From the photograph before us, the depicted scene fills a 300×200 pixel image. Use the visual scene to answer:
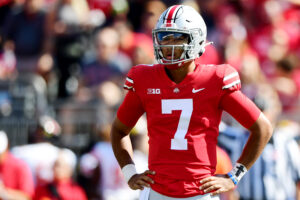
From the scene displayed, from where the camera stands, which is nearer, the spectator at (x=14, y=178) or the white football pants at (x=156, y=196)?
the white football pants at (x=156, y=196)

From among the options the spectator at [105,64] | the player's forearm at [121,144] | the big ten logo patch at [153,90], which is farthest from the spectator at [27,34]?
the big ten logo patch at [153,90]

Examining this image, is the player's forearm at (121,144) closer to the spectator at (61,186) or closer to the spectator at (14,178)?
the spectator at (61,186)

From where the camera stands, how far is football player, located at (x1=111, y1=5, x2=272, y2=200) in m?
4.34

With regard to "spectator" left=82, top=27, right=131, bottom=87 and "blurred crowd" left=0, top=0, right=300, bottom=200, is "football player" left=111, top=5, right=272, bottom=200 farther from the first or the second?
"spectator" left=82, top=27, right=131, bottom=87

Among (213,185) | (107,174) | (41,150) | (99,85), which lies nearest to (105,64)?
(99,85)

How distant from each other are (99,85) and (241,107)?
5342 mm

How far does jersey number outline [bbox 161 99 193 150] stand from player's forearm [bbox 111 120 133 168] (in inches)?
18.1

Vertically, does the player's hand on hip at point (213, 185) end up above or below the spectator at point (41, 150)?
above

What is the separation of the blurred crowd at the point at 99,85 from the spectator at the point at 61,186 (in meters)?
0.01

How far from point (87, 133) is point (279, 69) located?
316cm

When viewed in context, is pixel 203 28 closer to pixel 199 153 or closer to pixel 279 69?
pixel 199 153

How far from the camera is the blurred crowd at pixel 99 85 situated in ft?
24.1

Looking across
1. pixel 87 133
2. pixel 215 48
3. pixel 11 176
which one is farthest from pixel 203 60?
pixel 11 176

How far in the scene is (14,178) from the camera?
8.10 metres
